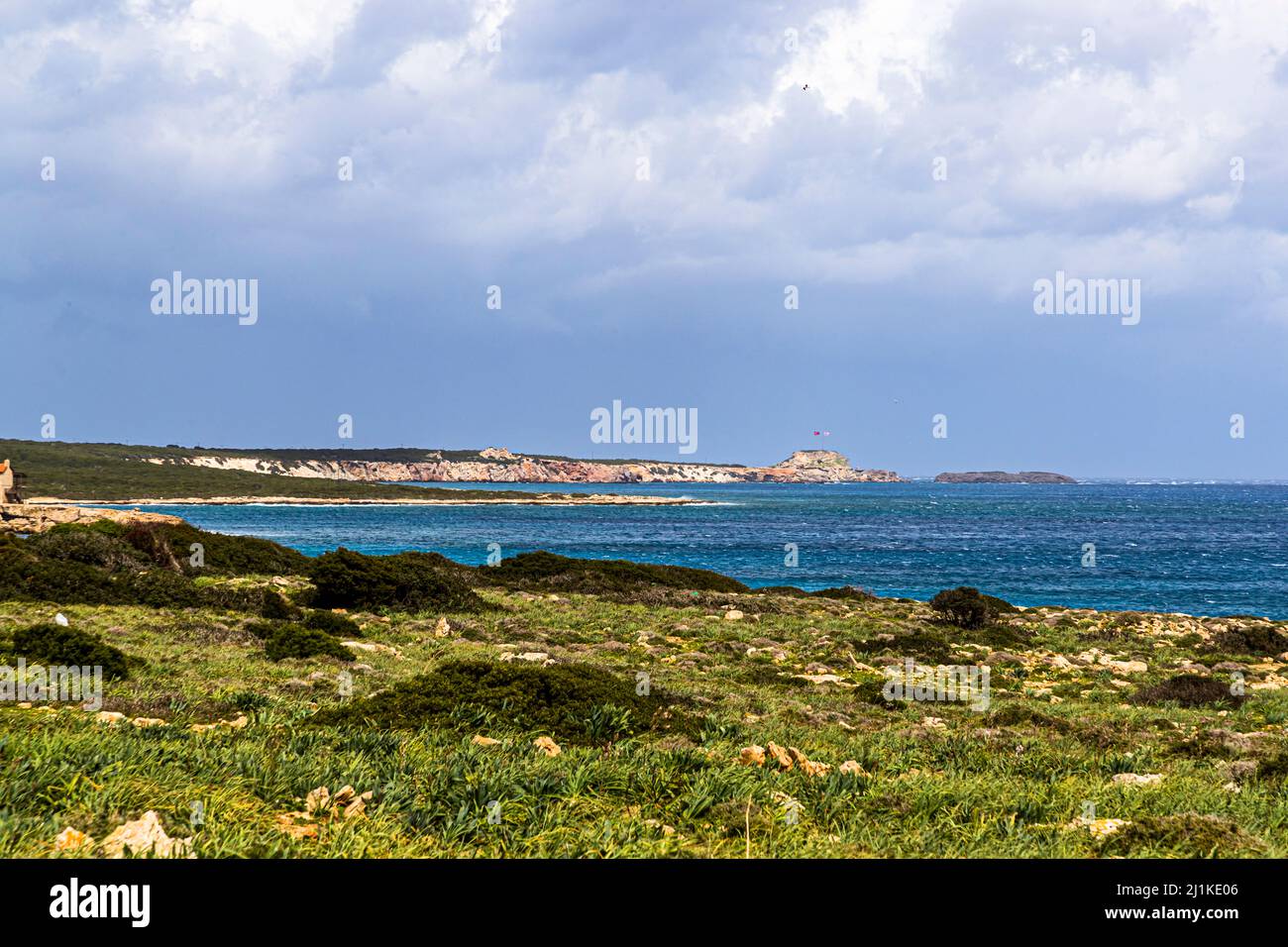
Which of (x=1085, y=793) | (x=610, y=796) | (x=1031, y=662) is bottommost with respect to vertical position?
(x=1031, y=662)

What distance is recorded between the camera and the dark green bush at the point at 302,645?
1688cm

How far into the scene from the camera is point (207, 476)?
195m

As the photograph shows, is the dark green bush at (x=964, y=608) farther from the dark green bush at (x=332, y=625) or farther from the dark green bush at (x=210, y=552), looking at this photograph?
the dark green bush at (x=210, y=552)

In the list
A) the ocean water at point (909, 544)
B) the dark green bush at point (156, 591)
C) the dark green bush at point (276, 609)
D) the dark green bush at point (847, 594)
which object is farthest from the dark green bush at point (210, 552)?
the ocean water at point (909, 544)

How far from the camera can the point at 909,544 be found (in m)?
81.2

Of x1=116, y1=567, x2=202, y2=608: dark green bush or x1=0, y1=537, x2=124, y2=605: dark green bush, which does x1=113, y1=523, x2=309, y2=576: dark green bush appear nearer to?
x1=116, y1=567, x2=202, y2=608: dark green bush

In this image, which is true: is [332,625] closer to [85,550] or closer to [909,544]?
[85,550]

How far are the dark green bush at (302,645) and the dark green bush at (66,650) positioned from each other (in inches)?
132

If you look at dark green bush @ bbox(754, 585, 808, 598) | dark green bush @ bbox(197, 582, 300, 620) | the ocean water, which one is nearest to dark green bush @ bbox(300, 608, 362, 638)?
dark green bush @ bbox(197, 582, 300, 620)

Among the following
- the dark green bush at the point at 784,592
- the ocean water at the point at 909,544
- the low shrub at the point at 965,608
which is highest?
the low shrub at the point at 965,608
